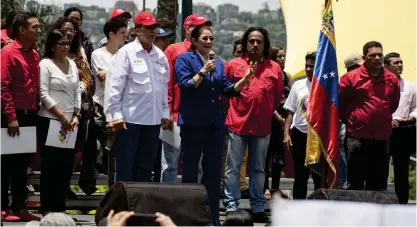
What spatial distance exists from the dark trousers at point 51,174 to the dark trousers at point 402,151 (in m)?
4.24

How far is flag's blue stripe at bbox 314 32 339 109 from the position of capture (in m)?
13.6

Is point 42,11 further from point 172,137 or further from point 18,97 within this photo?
point 18,97

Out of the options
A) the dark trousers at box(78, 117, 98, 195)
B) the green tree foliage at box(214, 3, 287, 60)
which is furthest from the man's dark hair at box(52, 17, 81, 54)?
the green tree foliage at box(214, 3, 287, 60)

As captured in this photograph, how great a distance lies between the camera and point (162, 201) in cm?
973

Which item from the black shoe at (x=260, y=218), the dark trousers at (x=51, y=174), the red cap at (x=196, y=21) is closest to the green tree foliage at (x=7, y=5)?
the red cap at (x=196, y=21)

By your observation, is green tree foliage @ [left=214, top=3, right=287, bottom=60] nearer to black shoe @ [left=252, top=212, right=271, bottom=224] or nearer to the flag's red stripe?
the flag's red stripe

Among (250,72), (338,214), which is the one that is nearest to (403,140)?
(250,72)

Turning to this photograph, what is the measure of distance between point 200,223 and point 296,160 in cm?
437

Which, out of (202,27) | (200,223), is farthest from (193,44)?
(200,223)

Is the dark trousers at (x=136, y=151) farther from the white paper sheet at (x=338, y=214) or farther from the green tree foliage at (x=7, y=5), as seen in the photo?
the green tree foliage at (x=7, y=5)

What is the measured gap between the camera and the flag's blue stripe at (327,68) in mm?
13617

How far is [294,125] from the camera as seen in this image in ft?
46.7

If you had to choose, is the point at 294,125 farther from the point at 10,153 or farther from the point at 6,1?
the point at 6,1

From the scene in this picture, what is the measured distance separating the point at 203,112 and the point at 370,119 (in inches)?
78.4
